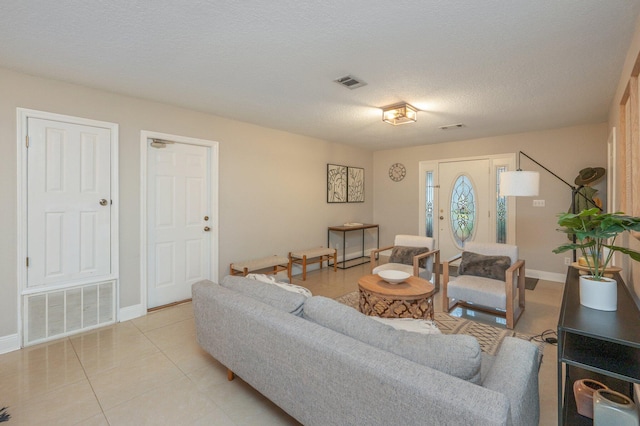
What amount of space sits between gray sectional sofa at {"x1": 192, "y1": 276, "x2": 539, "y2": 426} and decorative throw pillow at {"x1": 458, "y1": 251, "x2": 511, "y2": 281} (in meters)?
1.88

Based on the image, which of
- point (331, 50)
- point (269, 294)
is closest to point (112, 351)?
point (269, 294)

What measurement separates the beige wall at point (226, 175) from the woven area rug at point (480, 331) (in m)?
2.65

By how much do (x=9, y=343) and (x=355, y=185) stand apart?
17.4 ft

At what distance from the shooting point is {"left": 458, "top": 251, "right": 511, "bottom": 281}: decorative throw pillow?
3334mm

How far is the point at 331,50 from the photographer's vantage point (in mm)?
2191

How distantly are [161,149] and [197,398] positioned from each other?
107 inches

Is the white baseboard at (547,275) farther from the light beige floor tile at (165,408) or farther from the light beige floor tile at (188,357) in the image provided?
the light beige floor tile at (165,408)

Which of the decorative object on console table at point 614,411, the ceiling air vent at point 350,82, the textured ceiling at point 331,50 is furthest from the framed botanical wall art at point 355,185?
the decorative object on console table at point 614,411

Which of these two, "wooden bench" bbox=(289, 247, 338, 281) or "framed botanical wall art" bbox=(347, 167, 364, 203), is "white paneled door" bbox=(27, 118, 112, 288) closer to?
"wooden bench" bbox=(289, 247, 338, 281)

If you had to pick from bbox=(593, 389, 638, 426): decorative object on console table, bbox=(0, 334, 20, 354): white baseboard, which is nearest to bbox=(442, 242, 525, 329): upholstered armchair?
bbox=(593, 389, 638, 426): decorative object on console table

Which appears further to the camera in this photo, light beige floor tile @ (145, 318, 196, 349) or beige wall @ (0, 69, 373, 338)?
light beige floor tile @ (145, 318, 196, 349)

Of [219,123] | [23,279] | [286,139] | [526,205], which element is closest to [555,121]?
[526,205]

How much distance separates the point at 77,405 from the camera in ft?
6.19

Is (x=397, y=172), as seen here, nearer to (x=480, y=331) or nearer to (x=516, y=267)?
(x=516, y=267)
